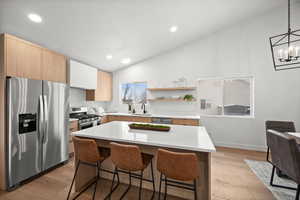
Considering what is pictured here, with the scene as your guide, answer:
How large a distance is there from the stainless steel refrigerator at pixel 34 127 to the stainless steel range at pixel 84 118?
499mm

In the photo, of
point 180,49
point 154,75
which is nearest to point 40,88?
point 154,75

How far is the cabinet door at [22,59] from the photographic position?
Answer: 1887 millimetres

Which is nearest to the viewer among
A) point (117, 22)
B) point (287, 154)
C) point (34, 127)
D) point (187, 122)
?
point (287, 154)

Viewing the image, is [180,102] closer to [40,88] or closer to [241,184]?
[241,184]

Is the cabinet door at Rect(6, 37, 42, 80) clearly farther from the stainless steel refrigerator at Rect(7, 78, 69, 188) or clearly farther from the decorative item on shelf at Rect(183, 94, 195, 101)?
the decorative item on shelf at Rect(183, 94, 195, 101)

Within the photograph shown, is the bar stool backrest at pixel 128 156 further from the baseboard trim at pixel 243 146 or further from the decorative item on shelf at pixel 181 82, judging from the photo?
the baseboard trim at pixel 243 146

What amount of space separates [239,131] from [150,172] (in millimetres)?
2972

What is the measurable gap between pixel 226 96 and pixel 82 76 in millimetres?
4073

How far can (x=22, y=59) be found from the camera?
2.03 meters

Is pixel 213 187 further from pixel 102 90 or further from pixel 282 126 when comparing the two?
pixel 102 90

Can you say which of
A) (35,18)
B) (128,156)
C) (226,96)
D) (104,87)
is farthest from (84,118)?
(226,96)

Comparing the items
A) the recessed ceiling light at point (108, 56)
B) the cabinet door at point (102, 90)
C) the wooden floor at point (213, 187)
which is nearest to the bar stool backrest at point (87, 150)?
the wooden floor at point (213, 187)

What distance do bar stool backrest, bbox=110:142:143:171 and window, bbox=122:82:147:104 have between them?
3072 millimetres

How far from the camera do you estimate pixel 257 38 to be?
337 centimetres
